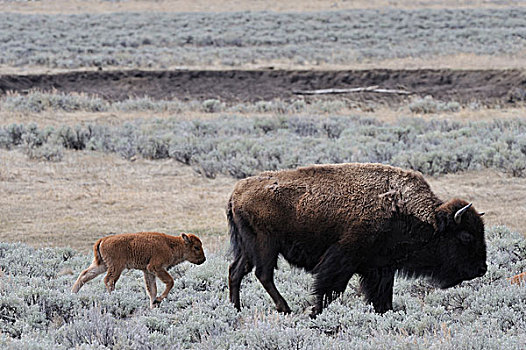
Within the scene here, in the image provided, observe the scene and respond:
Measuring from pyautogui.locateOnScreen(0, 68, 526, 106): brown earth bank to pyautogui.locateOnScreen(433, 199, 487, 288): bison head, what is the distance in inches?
730

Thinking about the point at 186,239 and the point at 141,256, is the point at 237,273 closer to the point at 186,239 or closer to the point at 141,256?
the point at 186,239

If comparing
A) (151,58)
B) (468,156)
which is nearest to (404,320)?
(468,156)

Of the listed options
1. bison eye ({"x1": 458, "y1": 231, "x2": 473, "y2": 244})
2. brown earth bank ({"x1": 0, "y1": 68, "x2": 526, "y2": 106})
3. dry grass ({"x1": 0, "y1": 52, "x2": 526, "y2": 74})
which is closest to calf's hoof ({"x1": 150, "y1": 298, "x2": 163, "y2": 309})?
bison eye ({"x1": 458, "y1": 231, "x2": 473, "y2": 244})

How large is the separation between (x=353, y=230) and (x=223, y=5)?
149ft

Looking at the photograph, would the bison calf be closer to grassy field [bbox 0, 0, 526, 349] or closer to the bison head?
grassy field [bbox 0, 0, 526, 349]

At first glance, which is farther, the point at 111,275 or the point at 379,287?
the point at 111,275

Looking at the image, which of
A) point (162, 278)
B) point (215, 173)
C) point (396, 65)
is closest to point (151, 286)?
point (162, 278)

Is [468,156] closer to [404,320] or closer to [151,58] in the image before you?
[404,320]

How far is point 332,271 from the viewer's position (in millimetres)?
5992

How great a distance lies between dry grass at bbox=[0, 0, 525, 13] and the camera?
47500 mm

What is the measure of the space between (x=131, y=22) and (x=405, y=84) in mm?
21147

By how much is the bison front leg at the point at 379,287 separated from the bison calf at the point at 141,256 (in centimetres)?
185

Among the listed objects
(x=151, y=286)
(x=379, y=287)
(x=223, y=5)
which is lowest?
(x=223, y=5)

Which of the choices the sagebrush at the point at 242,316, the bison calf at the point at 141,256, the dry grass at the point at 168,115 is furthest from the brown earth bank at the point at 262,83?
the bison calf at the point at 141,256
